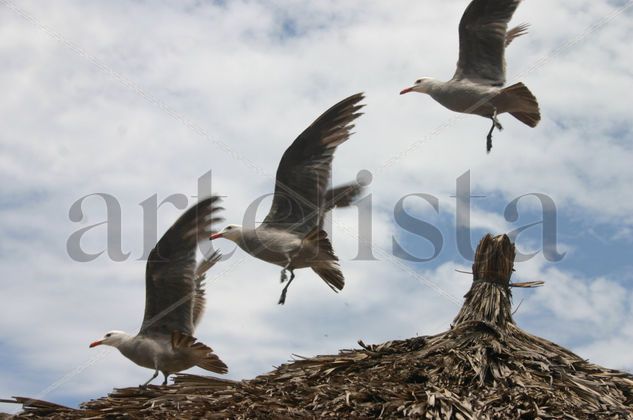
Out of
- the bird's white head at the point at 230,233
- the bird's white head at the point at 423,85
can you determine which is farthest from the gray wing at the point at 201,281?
the bird's white head at the point at 423,85

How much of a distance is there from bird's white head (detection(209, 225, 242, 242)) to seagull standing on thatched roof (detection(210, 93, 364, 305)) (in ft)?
0.61

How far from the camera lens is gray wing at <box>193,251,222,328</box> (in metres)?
10.4

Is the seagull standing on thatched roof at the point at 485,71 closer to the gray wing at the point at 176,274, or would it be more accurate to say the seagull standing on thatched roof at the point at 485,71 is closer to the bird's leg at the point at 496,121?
the bird's leg at the point at 496,121

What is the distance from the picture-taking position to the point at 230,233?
9.70 m

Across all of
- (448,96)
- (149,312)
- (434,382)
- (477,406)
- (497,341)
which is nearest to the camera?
(477,406)

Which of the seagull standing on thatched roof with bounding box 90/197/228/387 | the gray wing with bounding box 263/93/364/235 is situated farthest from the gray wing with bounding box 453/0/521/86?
the seagull standing on thatched roof with bounding box 90/197/228/387

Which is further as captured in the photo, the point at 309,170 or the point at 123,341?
the point at 123,341

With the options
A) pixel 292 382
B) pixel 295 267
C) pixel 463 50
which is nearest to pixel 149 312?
pixel 295 267

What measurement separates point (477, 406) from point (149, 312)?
12.6 feet

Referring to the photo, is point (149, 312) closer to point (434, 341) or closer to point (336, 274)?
point (336, 274)

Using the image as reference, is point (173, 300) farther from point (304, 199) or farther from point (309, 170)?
point (309, 170)

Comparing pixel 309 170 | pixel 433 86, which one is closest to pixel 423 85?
pixel 433 86

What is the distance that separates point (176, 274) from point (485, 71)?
3740 millimetres

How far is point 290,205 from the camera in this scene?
9.29m
